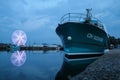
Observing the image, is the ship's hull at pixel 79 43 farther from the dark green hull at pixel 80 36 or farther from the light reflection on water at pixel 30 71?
the light reflection on water at pixel 30 71

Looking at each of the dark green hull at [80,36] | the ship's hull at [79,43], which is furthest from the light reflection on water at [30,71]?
the dark green hull at [80,36]

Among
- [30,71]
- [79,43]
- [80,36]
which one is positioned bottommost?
[30,71]

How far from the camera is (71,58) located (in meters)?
18.2

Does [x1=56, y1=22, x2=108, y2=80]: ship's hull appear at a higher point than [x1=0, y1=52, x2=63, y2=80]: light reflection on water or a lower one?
higher

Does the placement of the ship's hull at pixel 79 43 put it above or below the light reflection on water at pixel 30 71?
above

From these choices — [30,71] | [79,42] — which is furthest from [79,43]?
[30,71]

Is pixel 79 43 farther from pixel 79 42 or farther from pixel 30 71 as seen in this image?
pixel 30 71

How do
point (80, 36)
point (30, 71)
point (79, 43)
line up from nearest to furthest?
point (80, 36) → point (79, 43) → point (30, 71)

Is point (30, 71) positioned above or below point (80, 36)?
below

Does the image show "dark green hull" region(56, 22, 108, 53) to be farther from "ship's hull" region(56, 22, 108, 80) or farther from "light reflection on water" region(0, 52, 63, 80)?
"light reflection on water" region(0, 52, 63, 80)

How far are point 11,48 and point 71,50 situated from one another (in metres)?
65.4

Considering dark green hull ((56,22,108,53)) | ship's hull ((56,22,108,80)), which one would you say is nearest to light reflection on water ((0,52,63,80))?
ship's hull ((56,22,108,80))

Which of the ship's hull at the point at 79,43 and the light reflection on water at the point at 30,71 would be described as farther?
the ship's hull at the point at 79,43

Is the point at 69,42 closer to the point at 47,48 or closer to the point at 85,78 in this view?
the point at 85,78
